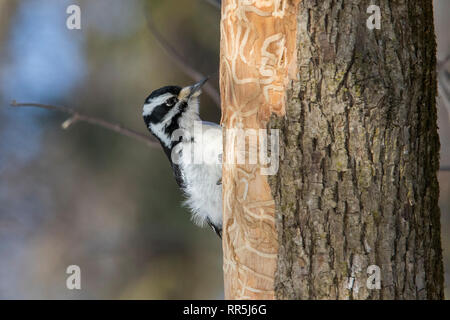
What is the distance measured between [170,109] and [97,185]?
383 cm

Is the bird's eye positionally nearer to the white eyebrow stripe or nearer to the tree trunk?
the white eyebrow stripe

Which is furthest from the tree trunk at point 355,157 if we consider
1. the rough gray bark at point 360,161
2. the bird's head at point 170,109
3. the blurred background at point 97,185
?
the blurred background at point 97,185

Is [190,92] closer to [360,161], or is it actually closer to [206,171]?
[206,171]

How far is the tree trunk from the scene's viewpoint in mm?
1594

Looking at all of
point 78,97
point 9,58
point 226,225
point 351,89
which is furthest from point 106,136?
point 351,89

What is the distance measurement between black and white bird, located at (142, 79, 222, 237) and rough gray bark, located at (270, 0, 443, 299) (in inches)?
43.3

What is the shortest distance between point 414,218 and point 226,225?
0.68 meters

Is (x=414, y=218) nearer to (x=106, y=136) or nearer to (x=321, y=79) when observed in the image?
(x=321, y=79)

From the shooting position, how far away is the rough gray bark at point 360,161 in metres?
1.59

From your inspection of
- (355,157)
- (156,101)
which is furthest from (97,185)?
(355,157)

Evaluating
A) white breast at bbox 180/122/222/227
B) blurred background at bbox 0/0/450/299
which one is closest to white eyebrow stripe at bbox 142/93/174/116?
white breast at bbox 180/122/222/227

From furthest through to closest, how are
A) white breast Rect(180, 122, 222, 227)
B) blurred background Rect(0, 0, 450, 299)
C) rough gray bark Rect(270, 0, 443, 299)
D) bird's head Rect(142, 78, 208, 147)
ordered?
1. blurred background Rect(0, 0, 450, 299)
2. bird's head Rect(142, 78, 208, 147)
3. white breast Rect(180, 122, 222, 227)
4. rough gray bark Rect(270, 0, 443, 299)

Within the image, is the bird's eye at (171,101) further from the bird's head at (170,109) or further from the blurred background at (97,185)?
the blurred background at (97,185)

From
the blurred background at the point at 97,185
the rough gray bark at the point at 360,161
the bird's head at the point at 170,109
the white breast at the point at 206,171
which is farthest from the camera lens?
the blurred background at the point at 97,185
